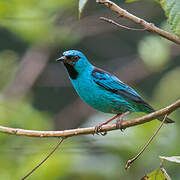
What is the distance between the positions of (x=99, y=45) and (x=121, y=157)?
6344mm

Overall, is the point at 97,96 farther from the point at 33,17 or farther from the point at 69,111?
the point at 69,111

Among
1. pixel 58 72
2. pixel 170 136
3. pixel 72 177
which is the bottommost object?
pixel 58 72

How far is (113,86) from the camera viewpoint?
15.0 feet

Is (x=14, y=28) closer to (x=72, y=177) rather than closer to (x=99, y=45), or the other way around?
(x=72, y=177)

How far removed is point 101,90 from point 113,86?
0.17 m

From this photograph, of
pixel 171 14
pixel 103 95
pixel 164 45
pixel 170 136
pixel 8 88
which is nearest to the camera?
pixel 171 14

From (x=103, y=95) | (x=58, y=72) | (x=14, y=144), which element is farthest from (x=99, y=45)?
(x=103, y=95)

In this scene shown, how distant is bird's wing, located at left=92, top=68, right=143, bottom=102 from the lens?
4453 mm

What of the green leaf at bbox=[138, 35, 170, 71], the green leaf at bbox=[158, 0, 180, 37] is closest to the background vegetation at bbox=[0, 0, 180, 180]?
the green leaf at bbox=[138, 35, 170, 71]

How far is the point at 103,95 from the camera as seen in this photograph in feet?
14.5

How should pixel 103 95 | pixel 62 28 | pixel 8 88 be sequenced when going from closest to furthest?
pixel 103 95 → pixel 62 28 → pixel 8 88

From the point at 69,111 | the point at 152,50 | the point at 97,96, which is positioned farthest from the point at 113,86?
the point at 69,111

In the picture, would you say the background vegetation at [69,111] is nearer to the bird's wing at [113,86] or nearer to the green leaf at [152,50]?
the green leaf at [152,50]

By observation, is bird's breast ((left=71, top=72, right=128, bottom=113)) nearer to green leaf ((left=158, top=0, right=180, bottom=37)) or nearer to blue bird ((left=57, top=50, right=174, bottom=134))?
blue bird ((left=57, top=50, right=174, bottom=134))
